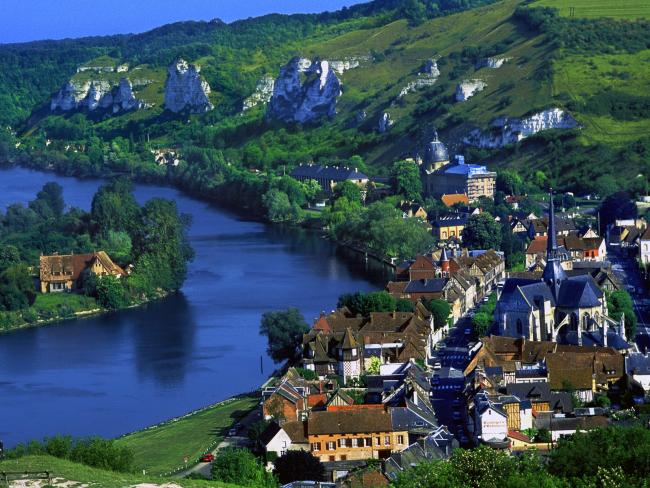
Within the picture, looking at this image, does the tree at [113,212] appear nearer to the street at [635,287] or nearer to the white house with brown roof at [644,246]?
the street at [635,287]

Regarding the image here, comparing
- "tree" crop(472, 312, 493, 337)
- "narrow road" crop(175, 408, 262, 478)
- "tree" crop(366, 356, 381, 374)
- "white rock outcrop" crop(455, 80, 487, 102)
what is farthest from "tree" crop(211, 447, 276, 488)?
"white rock outcrop" crop(455, 80, 487, 102)

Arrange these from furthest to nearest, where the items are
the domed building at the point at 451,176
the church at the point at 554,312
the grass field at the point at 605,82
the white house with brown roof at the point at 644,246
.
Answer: the grass field at the point at 605,82 < the domed building at the point at 451,176 < the white house with brown roof at the point at 644,246 < the church at the point at 554,312

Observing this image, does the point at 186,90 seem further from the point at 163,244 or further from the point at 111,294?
the point at 111,294

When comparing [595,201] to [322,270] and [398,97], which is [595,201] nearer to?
[322,270]

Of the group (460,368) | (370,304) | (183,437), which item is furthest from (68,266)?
(183,437)

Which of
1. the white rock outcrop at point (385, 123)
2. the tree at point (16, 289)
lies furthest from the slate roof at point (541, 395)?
the white rock outcrop at point (385, 123)

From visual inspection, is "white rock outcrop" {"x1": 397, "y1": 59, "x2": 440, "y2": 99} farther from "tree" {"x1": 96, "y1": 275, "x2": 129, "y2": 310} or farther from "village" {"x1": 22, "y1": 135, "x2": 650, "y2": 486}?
"tree" {"x1": 96, "y1": 275, "x2": 129, "y2": 310}
